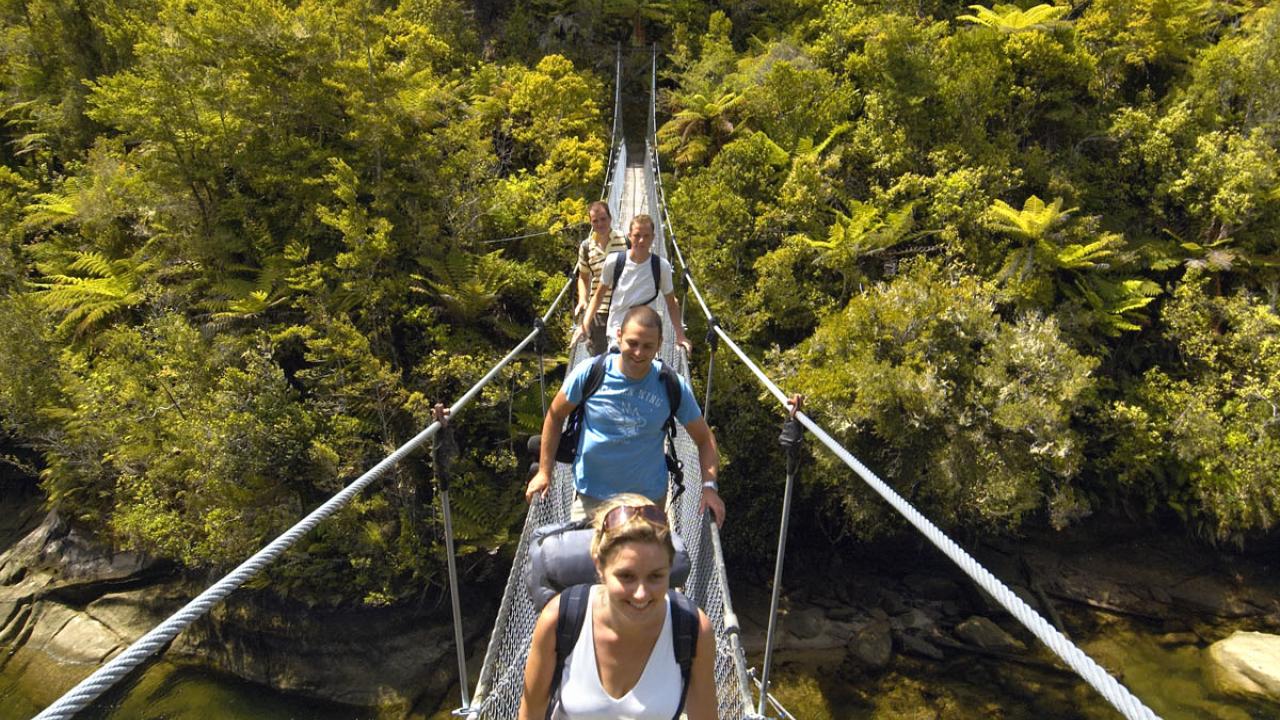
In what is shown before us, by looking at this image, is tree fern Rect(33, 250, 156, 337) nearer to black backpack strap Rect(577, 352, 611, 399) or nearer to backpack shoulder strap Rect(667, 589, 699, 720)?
black backpack strap Rect(577, 352, 611, 399)

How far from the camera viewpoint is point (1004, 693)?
16.4 feet

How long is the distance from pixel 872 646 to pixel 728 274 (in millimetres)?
3382

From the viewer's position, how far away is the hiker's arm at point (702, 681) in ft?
3.47

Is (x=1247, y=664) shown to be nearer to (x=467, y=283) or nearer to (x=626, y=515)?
(x=626, y=515)

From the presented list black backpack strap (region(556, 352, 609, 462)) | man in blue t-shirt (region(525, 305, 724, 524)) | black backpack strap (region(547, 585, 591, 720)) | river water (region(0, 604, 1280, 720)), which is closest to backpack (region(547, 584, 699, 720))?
black backpack strap (region(547, 585, 591, 720))

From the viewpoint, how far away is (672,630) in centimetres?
104

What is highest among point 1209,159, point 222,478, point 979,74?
point 979,74

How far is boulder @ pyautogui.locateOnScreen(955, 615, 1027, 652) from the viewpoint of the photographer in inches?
211

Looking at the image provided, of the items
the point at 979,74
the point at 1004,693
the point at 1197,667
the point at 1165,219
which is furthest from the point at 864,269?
the point at 1197,667

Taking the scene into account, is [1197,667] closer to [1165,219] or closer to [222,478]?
[1165,219]

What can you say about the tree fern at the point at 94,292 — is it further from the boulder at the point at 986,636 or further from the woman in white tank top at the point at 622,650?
the boulder at the point at 986,636

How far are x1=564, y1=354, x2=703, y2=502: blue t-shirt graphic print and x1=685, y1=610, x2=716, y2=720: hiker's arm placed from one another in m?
0.65

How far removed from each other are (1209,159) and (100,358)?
10123mm

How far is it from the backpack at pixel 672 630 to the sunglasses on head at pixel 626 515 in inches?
5.0
